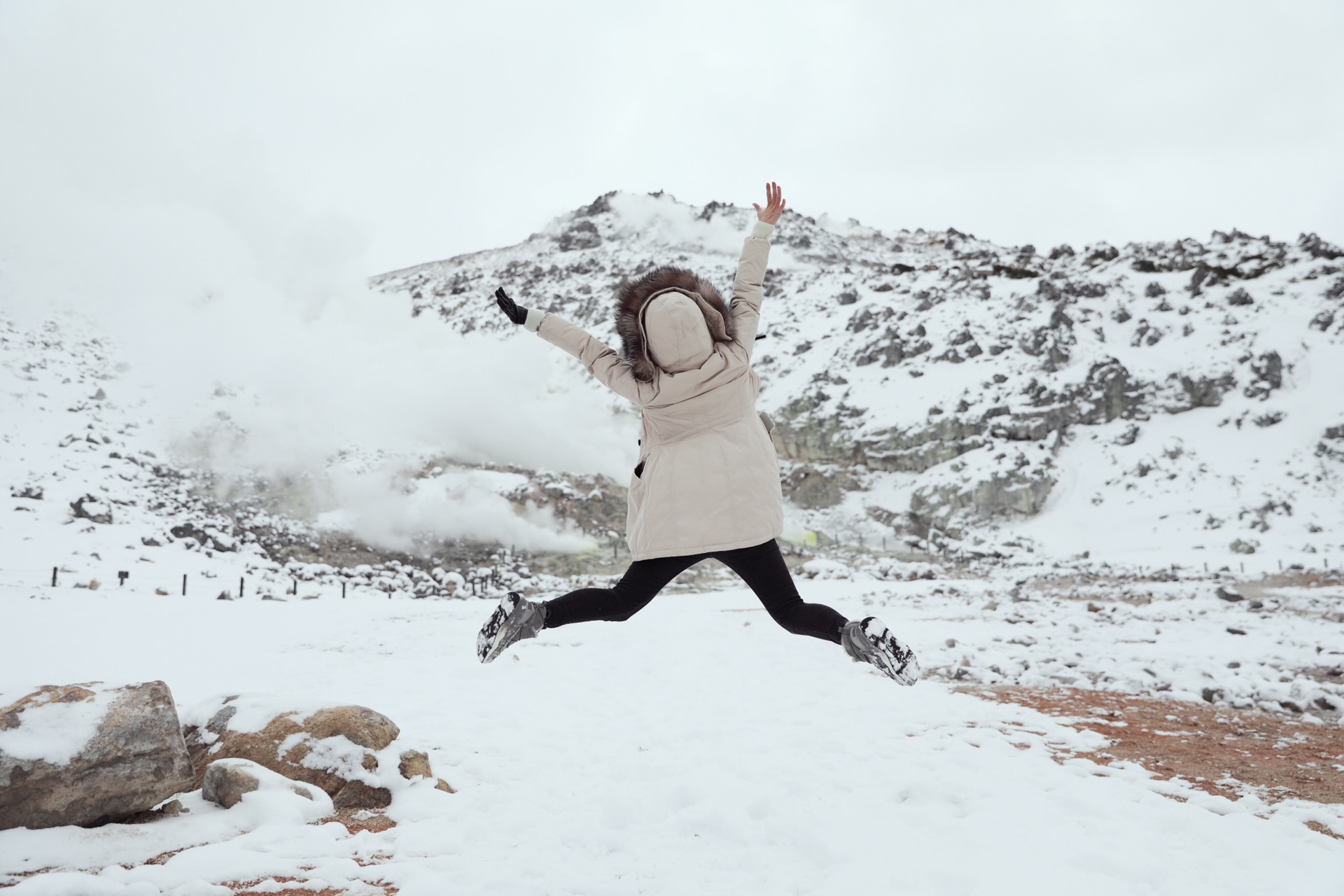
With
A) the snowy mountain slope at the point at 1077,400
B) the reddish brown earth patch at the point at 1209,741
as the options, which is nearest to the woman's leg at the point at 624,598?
the reddish brown earth patch at the point at 1209,741

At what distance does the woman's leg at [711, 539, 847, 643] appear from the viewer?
2541 millimetres

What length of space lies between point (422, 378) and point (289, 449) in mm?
7105

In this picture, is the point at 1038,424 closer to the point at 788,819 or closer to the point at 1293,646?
the point at 1293,646

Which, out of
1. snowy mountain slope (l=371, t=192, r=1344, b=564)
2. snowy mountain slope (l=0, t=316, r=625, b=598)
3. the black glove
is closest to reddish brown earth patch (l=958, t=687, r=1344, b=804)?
the black glove

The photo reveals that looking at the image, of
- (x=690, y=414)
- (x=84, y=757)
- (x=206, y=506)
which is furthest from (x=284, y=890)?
(x=206, y=506)

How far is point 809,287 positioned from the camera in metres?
51.3

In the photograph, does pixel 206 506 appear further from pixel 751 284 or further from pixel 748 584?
pixel 748 584

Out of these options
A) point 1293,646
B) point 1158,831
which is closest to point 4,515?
point 1158,831

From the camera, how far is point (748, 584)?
102 inches

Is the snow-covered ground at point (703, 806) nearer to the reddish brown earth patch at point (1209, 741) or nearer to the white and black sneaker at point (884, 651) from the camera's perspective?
the reddish brown earth patch at point (1209, 741)

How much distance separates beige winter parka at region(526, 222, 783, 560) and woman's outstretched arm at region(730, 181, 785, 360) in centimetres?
1

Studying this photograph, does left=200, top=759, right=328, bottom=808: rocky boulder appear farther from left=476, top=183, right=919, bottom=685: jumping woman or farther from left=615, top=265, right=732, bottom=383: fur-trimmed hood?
left=615, top=265, right=732, bottom=383: fur-trimmed hood

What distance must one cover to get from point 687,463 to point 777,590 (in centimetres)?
60

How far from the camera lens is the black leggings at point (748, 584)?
256cm
